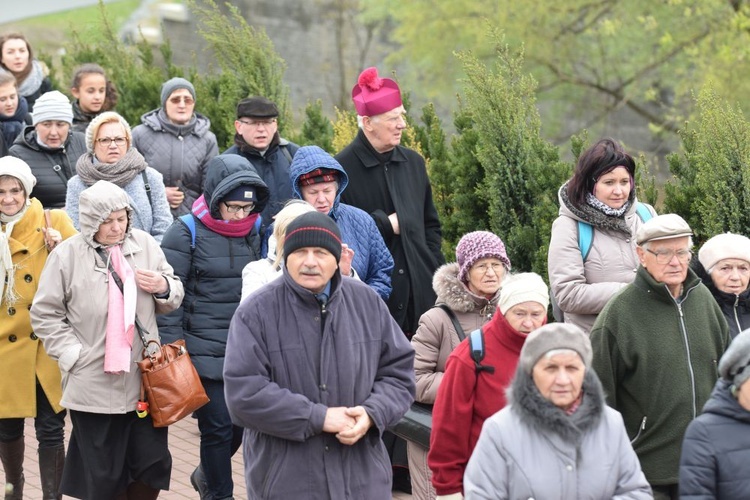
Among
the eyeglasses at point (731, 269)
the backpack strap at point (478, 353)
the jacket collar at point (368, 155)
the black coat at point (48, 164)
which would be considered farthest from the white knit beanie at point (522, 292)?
the black coat at point (48, 164)

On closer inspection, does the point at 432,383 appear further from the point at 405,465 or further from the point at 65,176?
the point at 65,176

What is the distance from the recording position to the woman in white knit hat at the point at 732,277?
6.21 metres

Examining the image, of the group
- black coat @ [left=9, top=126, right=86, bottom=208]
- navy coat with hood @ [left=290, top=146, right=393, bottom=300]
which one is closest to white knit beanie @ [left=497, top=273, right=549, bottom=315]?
navy coat with hood @ [left=290, top=146, right=393, bottom=300]

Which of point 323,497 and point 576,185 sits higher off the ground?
point 576,185

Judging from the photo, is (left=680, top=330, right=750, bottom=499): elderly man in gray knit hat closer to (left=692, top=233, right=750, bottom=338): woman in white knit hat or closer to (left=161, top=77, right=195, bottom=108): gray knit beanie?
(left=692, top=233, right=750, bottom=338): woman in white knit hat

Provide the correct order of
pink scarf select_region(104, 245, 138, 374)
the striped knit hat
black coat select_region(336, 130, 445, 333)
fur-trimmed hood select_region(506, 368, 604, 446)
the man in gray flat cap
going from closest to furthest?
fur-trimmed hood select_region(506, 368, 604, 446), the striped knit hat, the man in gray flat cap, pink scarf select_region(104, 245, 138, 374), black coat select_region(336, 130, 445, 333)

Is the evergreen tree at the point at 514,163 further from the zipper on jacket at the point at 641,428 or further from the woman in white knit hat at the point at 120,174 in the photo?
the zipper on jacket at the point at 641,428

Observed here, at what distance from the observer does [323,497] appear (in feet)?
17.6

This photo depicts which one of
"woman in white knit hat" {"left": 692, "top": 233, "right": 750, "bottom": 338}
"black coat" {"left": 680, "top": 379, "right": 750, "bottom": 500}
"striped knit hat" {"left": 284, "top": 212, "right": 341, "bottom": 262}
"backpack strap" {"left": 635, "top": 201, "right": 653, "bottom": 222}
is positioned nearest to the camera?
"black coat" {"left": 680, "top": 379, "right": 750, "bottom": 500}

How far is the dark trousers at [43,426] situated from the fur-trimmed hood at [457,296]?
265 cm

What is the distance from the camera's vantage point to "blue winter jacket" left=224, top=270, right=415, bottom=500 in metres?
5.23

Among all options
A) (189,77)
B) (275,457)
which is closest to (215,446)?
(275,457)

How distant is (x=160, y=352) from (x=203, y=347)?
372 mm

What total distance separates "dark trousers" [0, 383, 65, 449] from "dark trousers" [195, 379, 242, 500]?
0.92 m
